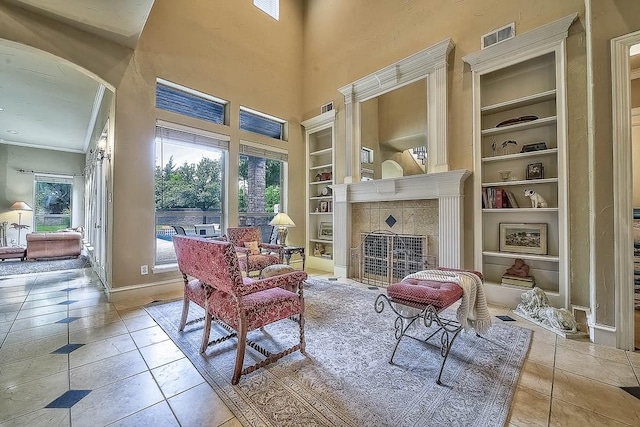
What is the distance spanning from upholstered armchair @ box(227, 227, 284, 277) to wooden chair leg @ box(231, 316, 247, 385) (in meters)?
1.86

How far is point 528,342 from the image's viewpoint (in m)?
2.26

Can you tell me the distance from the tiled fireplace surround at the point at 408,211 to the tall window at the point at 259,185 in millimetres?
1282

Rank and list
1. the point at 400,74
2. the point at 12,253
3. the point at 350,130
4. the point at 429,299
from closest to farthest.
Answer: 1. the point at 429,299
2. the point at 400,74
3. the point at 350,130
4. the point at 12,253

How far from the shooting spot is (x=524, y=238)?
3.14 meters

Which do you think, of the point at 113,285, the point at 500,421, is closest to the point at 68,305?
Result: the point at 113,285

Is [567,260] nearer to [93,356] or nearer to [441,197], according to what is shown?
[441,197]

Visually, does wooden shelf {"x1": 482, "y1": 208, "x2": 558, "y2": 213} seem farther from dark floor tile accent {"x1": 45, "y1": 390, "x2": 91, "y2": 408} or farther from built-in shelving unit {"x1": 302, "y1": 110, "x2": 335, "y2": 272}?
dark floor tile accent {"x1": 45, "y1": 390, "x2": 91, "y2": 408}

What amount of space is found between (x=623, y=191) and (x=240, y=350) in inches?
126

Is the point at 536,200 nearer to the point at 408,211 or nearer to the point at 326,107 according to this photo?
the point at 408,211

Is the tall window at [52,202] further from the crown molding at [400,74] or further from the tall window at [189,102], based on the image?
the crown molding at [400,74]

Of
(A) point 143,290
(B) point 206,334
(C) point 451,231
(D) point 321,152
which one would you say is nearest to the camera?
(B) point 206,334

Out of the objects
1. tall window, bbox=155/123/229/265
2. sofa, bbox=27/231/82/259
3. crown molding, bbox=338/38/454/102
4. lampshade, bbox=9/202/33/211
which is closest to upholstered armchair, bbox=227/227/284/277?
tall window, bbox=155/123/229/265

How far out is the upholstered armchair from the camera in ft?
12.0

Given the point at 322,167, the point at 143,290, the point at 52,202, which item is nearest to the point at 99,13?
the point at 143,290
